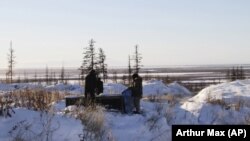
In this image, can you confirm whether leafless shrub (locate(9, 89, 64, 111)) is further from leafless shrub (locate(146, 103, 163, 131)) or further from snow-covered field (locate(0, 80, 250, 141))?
leafless shrub (locate(146, 103, 163, 131))

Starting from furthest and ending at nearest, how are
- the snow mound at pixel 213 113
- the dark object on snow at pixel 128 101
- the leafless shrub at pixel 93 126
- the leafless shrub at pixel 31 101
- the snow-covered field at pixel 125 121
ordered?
the dark object on snow at pixel 128 101 → the snow mound at pixel 213 113 → the leafless shrub at pixel 31 101 → the leafless shrub at pixel 93 126 → the snow-covered field at pixel 125 121

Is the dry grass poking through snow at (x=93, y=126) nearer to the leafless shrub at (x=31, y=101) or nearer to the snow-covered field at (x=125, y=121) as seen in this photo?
the snow-covered field at (x=125, y=121)

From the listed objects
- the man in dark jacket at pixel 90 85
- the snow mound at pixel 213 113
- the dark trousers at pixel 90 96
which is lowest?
the snow mound at pixel 213 113

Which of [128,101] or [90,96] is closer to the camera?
[90,96]

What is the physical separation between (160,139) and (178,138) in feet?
16.8

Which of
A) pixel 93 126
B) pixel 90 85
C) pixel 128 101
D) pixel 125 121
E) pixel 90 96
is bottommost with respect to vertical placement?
pixel 125 121

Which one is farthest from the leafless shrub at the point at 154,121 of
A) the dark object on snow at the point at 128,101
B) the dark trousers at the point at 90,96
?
the dark trousers at the point at 90,96

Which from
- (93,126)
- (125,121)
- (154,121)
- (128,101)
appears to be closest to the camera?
(93,126)

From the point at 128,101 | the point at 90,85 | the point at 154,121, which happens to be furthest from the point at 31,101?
the point at 128,101

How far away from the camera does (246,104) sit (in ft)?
85.2

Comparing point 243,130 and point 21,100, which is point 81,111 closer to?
point 21,100

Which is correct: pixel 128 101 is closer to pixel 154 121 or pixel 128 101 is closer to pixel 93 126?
pixel 154 121

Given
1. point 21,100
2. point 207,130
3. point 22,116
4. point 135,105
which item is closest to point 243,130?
point 207,130

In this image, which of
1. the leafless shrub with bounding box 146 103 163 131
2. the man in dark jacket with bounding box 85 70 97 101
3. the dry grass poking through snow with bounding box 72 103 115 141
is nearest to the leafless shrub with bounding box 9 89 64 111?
the dry grass poking through snow with bounding box 72 103 115 141
